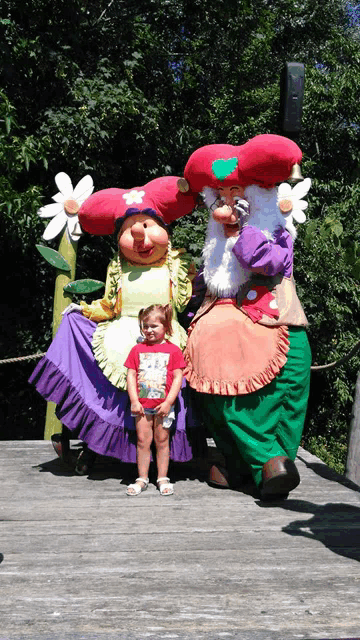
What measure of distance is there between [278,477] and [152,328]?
979mm

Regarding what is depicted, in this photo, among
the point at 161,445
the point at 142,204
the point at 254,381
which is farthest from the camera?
the point at 142,204

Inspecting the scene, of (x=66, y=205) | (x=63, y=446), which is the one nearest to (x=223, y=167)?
(x=66, y=205)

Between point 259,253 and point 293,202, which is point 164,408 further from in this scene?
point 293,202

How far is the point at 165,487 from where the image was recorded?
3922mm

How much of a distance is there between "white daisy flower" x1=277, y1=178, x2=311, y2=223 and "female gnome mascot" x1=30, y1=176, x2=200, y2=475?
501 millimetres

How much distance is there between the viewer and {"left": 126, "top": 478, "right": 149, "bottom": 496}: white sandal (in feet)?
12.9

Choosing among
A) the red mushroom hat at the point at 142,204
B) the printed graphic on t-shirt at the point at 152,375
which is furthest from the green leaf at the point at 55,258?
the printed graphic on t-shirt at the point at 152,375

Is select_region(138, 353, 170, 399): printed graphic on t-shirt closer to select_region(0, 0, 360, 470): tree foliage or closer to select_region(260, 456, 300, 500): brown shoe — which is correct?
select_region(260, 456, 300, 500): brown shoe

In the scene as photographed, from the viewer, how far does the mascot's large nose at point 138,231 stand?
4133mm

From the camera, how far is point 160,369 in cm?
400

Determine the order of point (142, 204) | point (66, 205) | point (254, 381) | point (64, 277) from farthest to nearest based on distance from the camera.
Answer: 1. point (64, 277)
2. point (66, 205)
3. point (142, 204)
4. point (254, 381)

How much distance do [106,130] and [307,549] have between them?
551 centimetres

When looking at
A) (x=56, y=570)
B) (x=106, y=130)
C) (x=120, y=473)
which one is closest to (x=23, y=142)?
(x=106, y=130)

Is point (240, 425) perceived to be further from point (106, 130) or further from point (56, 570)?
point (106, 130)
